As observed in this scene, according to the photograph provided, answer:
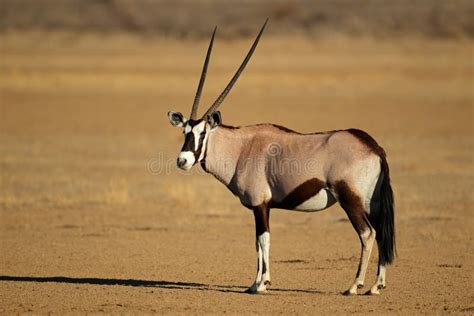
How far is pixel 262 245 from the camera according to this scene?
34.4 feet

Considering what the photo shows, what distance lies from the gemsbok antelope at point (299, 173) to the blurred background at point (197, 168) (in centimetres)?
63

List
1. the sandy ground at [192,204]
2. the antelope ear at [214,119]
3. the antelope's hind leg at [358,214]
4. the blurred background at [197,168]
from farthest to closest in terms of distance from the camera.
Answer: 1. the blurred background at [197,168]
2. the sandy ground at [192,204]
3. the antelope ear at [214,119]
4. the antelope's hind leg at [358,214]

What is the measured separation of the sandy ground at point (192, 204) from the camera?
10680 mm

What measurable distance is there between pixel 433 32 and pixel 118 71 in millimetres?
35614

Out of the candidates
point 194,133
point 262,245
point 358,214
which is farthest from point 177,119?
point 358,214

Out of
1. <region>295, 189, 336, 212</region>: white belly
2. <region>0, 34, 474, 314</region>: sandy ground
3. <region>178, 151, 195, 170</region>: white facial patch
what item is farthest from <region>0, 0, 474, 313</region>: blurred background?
<region>178, 151, 195, 170</region>: white facial patch

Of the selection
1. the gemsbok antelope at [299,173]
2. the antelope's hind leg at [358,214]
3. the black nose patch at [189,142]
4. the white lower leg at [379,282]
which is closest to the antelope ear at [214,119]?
the gemsbok antelope at [299,173]

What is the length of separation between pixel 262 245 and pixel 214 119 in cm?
138

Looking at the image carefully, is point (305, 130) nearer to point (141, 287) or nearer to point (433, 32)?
point (141, 287)

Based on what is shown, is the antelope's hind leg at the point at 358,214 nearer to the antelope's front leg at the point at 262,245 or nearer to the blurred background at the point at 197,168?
the blurred background at the point at 197,168

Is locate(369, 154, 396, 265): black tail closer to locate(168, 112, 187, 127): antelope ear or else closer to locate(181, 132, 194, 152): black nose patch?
locate(181, 132, 194, 152): black nose patch

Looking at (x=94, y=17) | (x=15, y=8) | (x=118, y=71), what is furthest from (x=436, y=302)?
(x=15, y=8)

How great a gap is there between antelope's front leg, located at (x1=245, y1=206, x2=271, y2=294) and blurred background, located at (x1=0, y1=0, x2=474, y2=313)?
218mm

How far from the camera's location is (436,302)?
10242mm
